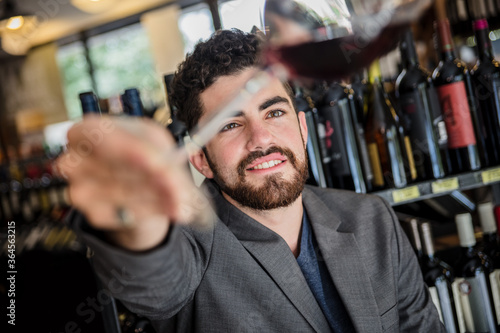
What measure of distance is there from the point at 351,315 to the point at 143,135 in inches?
32.1

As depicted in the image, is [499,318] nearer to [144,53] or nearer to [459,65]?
[459,65]

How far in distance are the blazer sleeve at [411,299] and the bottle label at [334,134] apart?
0.23 metres

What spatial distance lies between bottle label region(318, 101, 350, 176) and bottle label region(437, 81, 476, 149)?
31 cm

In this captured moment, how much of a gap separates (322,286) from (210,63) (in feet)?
1.94

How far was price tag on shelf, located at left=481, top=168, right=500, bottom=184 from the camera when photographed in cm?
136

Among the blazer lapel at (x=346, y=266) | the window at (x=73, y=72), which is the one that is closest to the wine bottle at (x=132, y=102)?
the blazer lapel at (x=346, y=266)

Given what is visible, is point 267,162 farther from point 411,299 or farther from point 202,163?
point 411,299

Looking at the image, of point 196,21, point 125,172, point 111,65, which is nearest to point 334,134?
point 125,172

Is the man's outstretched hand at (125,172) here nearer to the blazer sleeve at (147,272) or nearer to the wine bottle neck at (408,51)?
the blazer sleeve at (147,272)

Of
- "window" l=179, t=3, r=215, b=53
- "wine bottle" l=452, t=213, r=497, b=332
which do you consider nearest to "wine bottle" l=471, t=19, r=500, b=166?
"wine bottle" l=452, t=213, r=497, b=332

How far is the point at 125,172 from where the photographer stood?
42cm

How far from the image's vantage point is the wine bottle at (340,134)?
4.42 ft

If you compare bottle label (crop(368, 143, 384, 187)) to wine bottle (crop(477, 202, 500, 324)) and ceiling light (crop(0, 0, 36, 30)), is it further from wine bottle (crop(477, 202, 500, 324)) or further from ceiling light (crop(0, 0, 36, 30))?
ceiling light (crop(0, 0, 36, 30))

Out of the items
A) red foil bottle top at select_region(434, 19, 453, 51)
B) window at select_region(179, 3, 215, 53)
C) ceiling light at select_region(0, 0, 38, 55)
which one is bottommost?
red foil bottle top at select_region(434, 19, 453, 51)
